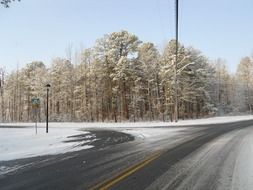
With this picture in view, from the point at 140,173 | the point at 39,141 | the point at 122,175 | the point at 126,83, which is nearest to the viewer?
the point at 122,175

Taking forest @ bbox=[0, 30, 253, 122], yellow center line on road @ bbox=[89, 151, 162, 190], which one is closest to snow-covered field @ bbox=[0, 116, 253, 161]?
yellow center line on road @ bbox=[89, 151, 162, 190]

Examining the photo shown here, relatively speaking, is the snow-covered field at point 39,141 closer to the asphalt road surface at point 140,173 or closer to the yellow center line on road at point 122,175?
the asphalt road surface at point 140,173

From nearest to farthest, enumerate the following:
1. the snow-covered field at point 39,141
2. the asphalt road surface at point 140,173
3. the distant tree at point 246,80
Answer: the asphalt road surface at point 140,173 → the snow-covered field at point 39,141 → the distant tree at point 246,80

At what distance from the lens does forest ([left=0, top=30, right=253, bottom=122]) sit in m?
54.4

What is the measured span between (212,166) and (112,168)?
115 inches

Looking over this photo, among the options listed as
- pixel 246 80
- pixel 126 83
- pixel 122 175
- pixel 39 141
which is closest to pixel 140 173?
pixel 122 175

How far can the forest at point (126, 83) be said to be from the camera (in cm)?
5441

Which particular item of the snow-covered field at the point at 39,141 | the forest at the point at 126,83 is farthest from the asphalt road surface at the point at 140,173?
the forest at the point at 126,83

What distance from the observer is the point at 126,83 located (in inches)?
2243

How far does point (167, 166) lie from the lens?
959cm

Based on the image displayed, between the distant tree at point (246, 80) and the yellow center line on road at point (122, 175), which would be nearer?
the yellow center line on road at point (122, 175)

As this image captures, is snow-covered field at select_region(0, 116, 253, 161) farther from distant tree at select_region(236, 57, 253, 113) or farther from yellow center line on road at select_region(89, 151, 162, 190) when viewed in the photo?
distant tree at select_region(236, 57, 253, 113)

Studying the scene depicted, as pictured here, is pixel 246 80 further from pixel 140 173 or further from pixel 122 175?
pixel 122 175

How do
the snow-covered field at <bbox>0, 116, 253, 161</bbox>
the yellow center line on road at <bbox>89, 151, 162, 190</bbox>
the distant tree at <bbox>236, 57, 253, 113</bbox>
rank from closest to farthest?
1. the yellow center line on road at <bbox>89, 151, 162, 190</bbox>
2. the snow-covered field at <bbox>0, 116, 253, 161</bbox>
3. the distant tree at <bbox>236, 57, 253, 113</bbox>
